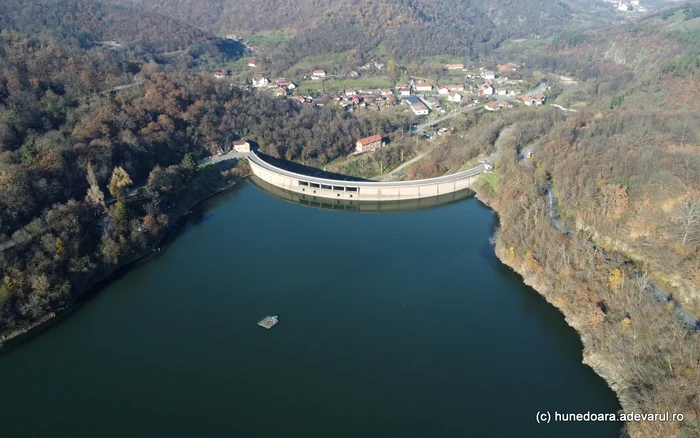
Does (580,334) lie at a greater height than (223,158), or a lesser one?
lesser

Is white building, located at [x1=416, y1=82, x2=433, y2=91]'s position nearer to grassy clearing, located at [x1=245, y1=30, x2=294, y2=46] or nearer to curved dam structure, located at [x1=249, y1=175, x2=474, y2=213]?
curved dam structure, located at [x1=249, y1=175, x2=474, y2=213]

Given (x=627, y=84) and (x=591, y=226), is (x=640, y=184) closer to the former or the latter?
(x=591, y=226)

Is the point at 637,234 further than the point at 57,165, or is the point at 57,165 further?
the point at 57,165

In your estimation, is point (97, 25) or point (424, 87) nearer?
point (424, 87)

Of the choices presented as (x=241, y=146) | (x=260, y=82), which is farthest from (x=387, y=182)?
(x=260, y=82)

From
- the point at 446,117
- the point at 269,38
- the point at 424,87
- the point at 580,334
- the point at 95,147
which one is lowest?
the point at 580,334

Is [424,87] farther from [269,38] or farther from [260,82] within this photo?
[269,38]

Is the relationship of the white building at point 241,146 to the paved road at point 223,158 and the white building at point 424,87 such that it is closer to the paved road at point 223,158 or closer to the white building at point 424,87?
the paved road at point 223,158

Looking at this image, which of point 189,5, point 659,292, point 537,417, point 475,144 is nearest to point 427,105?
point 475,144
